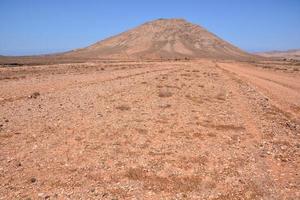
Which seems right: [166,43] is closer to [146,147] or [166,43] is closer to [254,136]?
[254,136]

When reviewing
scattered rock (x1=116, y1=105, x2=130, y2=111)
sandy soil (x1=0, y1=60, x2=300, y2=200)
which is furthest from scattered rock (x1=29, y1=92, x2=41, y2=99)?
scattered rock (x1=116, y1=105, x2=130, y2=111)

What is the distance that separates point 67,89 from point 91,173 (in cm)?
1564

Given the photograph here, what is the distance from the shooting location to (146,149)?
11.2 meters

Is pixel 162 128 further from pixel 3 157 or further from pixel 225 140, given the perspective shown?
pixel 3 157

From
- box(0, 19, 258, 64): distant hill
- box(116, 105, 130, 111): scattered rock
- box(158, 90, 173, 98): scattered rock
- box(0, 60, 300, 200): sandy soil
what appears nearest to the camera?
box(0, 60, 300, 200): sandy soil

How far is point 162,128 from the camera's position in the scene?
1388cm

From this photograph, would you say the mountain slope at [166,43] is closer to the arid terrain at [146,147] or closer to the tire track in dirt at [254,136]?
the tire track in dirt at [254,136]

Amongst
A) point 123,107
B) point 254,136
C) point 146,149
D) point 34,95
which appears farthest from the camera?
point 34,95

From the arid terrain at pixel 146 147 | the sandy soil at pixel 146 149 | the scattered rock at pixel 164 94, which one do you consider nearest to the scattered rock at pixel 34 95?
the arid terrain at pixel 146 147

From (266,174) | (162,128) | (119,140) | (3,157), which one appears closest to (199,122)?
(162,128)

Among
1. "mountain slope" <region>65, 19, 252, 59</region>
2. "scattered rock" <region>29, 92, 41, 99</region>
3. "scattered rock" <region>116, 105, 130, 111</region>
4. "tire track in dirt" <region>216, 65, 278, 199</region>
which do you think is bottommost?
"tire track in dirt" <region>216, 65, 278, 199</region>

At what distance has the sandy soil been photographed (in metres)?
8.43

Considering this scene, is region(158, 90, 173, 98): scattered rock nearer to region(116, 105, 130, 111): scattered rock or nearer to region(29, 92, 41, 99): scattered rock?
region(116, 105, 130, 111): scattered rock

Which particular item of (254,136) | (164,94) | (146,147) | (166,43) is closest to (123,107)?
(164,94)
